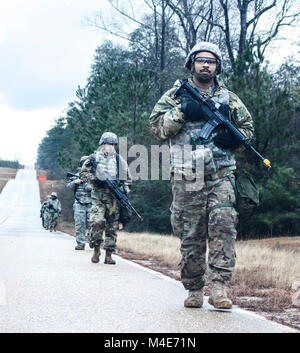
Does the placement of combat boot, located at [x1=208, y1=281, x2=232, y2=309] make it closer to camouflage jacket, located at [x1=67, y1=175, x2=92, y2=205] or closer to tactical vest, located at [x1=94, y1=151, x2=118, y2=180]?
tactical vest, located at [x1=94, y1=151, x2=118, y2=180]

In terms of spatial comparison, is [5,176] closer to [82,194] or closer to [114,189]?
[82,194]

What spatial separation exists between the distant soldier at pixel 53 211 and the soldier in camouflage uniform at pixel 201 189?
2662 centimetres

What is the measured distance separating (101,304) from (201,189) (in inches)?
51.2

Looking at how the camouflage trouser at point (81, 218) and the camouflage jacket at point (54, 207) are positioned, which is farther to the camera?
the camouflage jacket at point (54, 207)

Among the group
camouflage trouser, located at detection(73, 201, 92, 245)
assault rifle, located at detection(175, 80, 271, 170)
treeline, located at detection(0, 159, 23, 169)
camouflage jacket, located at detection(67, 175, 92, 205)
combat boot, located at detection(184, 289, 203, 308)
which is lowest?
combat boot, located at detection(184, 289, 203, 308)

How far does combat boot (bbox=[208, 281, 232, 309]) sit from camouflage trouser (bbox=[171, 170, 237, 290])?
0.50 ft

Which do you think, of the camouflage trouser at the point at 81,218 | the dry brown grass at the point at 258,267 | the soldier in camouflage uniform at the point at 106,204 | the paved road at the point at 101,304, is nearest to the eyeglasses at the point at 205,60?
the paved road at the point at 101,304

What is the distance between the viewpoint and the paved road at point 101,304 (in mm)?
5066

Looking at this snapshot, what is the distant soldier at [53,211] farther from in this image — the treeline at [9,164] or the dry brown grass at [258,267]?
the treeline at [9,164]

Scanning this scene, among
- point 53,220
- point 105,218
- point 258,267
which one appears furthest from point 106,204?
point 53,220

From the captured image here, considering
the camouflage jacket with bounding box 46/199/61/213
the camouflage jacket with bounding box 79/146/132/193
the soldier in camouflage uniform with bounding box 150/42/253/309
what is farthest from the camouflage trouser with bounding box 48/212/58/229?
the soldier in camouflage uniform with bounding box 150/42/253/309

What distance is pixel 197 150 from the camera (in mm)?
6078

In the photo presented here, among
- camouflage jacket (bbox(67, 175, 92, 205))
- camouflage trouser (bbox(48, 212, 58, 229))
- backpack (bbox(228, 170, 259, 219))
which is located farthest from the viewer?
camouflage trouser (bbox(48, 212, 58, 229))

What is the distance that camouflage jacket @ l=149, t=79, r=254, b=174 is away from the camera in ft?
19.9
